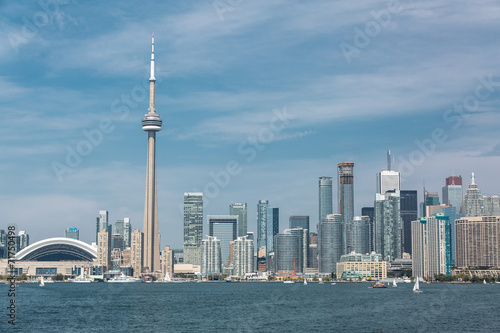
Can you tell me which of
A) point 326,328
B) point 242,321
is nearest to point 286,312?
point 242,321

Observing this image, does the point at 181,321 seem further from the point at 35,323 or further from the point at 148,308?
the point at 148,308

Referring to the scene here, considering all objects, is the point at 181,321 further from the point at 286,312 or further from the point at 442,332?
the point at 442,332

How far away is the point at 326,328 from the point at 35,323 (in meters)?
47.1

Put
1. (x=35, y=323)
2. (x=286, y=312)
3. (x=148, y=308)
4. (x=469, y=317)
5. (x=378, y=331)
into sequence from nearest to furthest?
(x=378, y=331) < (x=35, y=323) < (x=469, y=317) < (x=286, y=312) < (x=148, y=308)

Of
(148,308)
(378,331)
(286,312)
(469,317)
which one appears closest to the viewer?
(378,331)

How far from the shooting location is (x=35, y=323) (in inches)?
4537

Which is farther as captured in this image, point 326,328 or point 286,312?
point 286,312

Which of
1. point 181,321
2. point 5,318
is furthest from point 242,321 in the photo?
point 5,318

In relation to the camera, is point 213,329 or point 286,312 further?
point 286,312

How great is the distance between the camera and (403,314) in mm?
134750

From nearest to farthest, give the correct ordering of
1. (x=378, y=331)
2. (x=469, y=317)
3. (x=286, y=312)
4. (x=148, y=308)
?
(x=378, y=331) → (x=469, y=317) → (x=286, y=312) → (x=148, y=308)

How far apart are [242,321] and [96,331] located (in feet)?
87.2

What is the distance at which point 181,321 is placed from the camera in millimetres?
119562

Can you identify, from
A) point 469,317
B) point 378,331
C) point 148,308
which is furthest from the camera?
point 148,308
